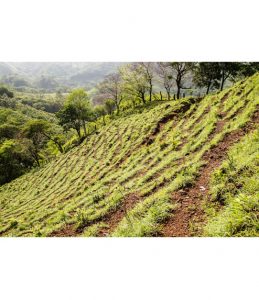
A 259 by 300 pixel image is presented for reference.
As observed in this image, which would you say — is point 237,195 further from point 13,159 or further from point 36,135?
point 13,159

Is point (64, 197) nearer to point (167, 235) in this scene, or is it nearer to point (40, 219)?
point (40, 219)

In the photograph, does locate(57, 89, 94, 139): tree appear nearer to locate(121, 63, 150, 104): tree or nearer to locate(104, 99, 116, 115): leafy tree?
locate(121, 63, 150, 104): tree

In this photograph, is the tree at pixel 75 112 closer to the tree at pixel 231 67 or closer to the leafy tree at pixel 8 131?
the leafy tree at pixel 8 131

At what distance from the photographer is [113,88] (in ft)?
150

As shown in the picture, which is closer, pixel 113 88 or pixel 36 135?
pixel 36 135

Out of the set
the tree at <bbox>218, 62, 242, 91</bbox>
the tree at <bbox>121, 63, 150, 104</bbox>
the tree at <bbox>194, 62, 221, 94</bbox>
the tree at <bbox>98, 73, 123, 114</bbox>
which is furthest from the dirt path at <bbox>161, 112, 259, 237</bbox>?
the tree at <bbox>98, 73, 123, 114</bbox>

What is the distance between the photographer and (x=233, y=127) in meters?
11.1

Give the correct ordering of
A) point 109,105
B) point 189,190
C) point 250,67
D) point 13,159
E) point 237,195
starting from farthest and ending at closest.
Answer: point 109,105 < point 13,159 < point 250,67 < point 189,190 < point 237,195

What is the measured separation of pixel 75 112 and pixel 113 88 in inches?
404

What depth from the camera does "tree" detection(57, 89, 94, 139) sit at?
38.2m

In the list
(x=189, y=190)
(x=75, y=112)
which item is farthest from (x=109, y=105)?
(x=189, y=190)

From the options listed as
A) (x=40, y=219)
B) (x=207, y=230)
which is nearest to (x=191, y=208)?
Result: (x=207, y=230)
